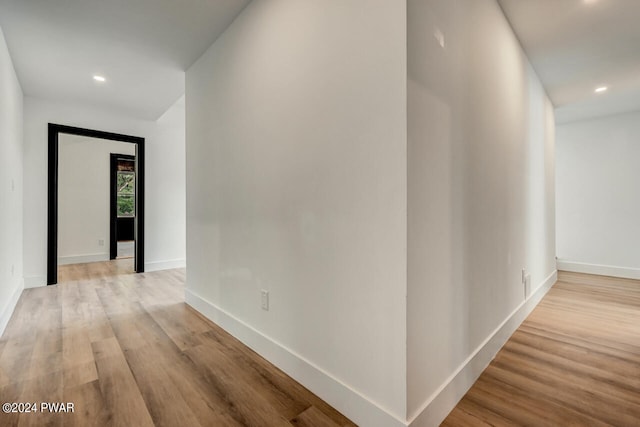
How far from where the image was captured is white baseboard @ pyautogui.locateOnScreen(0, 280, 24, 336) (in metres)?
2.31

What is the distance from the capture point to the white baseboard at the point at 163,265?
4597 millimetres

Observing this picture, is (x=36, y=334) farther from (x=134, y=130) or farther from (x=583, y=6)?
(x=583, y=6)

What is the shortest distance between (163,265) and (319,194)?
4.21 metres

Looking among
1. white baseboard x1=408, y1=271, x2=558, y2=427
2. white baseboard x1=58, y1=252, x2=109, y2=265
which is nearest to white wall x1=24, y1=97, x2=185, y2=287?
white baseboard x1=58, y1=252, x2=109, y2=265

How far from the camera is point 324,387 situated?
146 cm

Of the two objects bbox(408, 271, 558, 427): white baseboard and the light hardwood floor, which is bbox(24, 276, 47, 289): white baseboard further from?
bbox(408, 271, 558, 427): white baseboard

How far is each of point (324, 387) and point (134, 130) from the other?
4.73 m

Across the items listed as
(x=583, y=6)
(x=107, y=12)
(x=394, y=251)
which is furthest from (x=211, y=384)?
(x=583, y=6)

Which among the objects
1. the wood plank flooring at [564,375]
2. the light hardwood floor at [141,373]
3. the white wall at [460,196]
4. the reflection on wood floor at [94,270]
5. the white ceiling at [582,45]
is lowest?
the wood plank flooring at [564,375]

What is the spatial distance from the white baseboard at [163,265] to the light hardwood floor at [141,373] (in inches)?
67.0

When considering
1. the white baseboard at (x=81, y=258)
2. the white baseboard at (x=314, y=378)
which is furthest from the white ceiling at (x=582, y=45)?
the white baseboard at (x=81, y=258)

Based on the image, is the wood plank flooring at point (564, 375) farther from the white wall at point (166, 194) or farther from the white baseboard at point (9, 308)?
the white wall at point (166, 194)

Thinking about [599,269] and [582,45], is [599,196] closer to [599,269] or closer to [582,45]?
[599,269]

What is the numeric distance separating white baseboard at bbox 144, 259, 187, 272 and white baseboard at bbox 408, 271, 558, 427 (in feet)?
14.2
